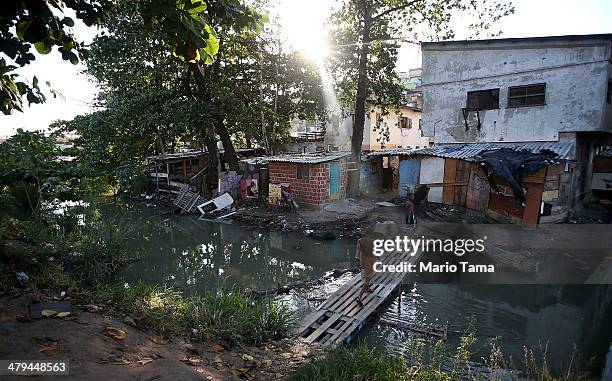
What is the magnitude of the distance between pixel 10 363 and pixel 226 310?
2.47 m

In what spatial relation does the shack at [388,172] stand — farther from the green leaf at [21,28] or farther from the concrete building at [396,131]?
the green leaf at [21,28]

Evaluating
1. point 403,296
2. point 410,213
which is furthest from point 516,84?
point 403,296

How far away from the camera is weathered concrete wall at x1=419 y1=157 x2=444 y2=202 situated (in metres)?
13.6

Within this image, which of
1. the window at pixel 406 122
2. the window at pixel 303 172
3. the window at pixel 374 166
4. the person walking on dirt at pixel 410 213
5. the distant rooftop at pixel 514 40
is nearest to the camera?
the distant rooftop at pixel 514 40

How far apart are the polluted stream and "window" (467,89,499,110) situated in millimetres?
7469

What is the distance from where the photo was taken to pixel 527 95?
489 inches

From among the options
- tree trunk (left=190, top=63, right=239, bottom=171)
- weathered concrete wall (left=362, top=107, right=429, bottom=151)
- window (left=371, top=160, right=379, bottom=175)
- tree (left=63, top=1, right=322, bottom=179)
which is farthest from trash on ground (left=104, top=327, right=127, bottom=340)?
weathered concrete wall (left=362, top=107, right=429, bottom=151)

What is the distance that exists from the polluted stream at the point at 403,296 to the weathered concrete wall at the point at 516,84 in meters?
6.46

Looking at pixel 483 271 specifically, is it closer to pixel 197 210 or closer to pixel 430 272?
pixel 430 272

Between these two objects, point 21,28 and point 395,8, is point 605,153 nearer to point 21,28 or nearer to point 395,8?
point 395,8

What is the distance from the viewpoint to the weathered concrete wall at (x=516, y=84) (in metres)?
11.2

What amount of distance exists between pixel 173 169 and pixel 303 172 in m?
10.8

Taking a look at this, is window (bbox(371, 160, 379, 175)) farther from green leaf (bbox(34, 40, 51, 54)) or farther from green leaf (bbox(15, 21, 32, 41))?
green leaf (bbox(15, 21, 32, 41))

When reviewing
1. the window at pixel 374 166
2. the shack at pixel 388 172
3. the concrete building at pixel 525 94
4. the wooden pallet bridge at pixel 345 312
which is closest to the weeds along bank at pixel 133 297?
the wooden pallet bridge at pixel 345 312
